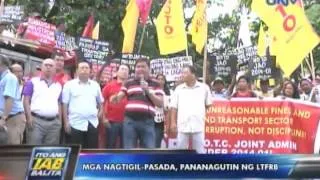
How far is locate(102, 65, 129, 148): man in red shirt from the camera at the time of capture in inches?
439

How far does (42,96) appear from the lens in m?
10.2

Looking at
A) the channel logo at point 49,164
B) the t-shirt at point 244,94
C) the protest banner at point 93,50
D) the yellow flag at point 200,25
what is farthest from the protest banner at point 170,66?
the channel logo at point 49,164

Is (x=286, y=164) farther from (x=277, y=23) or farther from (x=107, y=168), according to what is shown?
(x=277, y=23)

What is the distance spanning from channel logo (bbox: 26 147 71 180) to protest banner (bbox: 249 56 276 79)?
1200 cm

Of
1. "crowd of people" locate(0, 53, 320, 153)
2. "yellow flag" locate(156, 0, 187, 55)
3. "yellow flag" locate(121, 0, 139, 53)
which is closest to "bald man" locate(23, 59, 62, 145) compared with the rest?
"crowd of people" locate(0, 53, 320, 153)

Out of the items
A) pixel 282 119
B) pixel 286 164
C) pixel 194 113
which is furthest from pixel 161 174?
pixel 282 119

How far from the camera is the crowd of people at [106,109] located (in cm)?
1011

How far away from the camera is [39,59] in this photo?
17062mm

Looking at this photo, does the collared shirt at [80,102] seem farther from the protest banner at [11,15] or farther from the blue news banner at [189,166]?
the protest banner at [11,15]

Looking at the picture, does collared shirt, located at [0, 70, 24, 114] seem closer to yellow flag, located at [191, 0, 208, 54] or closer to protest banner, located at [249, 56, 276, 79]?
protest banner, located at [249, 56, 276, 79]

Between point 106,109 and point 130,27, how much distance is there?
224 inches

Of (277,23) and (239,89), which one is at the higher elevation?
(277,23)

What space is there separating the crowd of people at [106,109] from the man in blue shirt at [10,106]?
0.5 inches

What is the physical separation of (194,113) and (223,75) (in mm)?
5676
